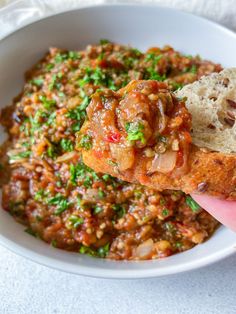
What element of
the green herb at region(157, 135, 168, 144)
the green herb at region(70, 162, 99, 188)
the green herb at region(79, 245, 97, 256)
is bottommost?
the green herb at region(79, 245, 97, 256)

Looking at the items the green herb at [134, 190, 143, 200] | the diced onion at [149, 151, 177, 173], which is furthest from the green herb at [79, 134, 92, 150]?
the green herb at [134, 190, 143, 200]

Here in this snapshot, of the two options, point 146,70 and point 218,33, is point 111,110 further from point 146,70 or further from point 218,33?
point 218,33

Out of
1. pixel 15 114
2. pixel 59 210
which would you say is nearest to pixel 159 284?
pixel 59 210

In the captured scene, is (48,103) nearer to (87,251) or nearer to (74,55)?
(74,55)

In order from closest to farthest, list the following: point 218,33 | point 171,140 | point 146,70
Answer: point 171,140
point 146,70
point 218,33

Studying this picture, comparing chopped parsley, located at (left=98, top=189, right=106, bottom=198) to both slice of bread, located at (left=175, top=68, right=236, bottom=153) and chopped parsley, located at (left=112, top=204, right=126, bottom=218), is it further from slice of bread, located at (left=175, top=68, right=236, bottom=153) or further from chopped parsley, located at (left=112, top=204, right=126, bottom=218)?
slice of bread, located at (left=175, top=68, right=236, bottom=153)

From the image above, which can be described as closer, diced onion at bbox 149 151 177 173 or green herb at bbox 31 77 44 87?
diced onion at bbox 149 151 177 173

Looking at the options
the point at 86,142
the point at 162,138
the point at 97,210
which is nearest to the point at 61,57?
the point at 97,210
